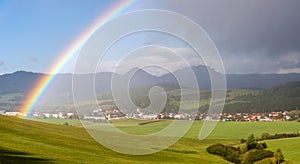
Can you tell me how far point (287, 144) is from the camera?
111 m

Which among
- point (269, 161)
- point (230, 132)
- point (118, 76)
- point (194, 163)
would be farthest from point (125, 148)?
point (230, 132)

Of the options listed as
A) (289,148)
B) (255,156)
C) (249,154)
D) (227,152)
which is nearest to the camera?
(255,156)

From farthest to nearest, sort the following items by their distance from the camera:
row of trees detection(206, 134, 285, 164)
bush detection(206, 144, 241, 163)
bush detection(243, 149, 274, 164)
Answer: bush detection(206, 144, 241, 163), bush detection(243, 149, 274, 164), row of trees detection(206, 134, 285, 164)

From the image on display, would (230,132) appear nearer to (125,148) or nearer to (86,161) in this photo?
(125,148)

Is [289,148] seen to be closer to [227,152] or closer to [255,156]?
[227,152]

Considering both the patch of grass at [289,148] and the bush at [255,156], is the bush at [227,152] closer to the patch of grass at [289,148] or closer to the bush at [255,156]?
the bush at [255,156]

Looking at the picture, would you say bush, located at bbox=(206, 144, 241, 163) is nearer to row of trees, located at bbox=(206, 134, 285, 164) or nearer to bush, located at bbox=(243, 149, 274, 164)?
row of trees, located at bbox=(206, 134, 285, 164)

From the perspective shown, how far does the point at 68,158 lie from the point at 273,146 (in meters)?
82.8

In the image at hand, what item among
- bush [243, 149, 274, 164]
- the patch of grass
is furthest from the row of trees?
the patch of grass

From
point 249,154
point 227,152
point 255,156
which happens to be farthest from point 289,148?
point 255,156

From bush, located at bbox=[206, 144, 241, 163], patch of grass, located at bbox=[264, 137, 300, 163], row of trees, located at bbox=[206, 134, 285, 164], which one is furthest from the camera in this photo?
patch of grass, located at bbox=[264, 137, 300, 163]

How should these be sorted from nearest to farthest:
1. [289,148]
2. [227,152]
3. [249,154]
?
[249,154], [227,152], [289,148]

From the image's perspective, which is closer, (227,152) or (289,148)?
(227,152)

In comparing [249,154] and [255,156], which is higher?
[249,154]
